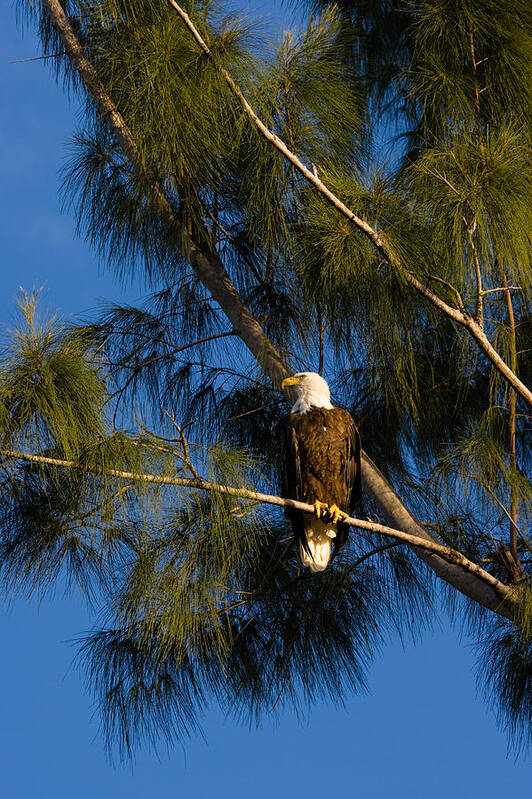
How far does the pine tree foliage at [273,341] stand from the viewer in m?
2.32

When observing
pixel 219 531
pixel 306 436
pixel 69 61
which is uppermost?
pixel 69 61

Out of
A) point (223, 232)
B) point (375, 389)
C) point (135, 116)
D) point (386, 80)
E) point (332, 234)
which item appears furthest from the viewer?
point (386, 80)

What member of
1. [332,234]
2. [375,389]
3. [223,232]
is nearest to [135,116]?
[223,232]

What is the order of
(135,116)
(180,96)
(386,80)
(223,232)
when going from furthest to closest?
(386,80) → (223,232) → (135,116) → (180,96)

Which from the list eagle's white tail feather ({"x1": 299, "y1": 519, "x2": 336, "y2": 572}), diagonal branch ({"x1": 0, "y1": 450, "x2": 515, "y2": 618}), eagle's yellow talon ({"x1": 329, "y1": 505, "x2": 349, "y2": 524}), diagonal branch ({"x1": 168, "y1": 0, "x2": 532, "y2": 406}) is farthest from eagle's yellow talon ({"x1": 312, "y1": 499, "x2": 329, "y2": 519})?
diagonal branch ({"x1": 168, "y1": 0, "x2": 532, "y2": 406})

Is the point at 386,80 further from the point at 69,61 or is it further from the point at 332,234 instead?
the point at 332,234

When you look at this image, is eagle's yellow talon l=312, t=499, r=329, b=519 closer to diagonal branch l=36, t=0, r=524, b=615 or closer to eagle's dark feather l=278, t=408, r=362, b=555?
eagle's dark feather l=278, t=408, r=362, b=555

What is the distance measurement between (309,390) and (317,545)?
0.41 meters

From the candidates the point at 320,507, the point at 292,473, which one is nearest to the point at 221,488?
the point at 320,507

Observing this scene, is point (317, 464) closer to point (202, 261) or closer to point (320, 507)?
point (320, 507)

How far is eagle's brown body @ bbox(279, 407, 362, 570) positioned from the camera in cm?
274

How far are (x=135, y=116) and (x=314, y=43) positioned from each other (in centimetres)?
53

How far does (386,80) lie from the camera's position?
3.91 metres

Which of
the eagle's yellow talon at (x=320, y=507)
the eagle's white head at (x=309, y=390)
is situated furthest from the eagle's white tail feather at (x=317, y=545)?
the eagle's white head at (x=309, y=390)
